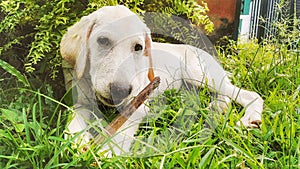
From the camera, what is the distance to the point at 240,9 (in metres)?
1.86

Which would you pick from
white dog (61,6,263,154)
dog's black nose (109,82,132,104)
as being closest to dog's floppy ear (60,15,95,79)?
white dog (61,6,263,154)

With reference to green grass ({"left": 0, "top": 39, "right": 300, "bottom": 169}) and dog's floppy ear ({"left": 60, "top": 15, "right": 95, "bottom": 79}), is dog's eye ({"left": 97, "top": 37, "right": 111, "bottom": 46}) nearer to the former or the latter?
dog's floppy ear ({"left": 60, "top": 15, "right": 95, "bottom": 79})

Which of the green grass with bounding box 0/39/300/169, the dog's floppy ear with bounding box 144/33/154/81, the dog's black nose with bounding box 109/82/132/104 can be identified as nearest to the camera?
the green grass with bounding box 0/39/300/169

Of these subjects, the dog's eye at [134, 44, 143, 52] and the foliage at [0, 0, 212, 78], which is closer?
the dog's eye at [134, 44, 143, 52]

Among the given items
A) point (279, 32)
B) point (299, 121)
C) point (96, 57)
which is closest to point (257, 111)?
point (299, 121)

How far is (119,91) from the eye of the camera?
1.25 m

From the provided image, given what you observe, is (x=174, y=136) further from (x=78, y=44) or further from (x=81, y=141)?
(x=78, y=44)

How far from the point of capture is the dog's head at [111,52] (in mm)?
1241

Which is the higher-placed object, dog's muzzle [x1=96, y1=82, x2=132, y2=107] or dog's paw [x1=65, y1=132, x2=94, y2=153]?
dog's muzzle [x1=96, y1=82, x2=132, y2=107]

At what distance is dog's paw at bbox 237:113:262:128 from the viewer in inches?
56.2

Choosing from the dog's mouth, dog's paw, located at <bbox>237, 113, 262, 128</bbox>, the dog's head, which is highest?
the dog's head

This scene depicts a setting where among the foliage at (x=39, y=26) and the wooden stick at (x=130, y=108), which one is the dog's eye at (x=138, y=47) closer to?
the wooden stick at (x=130, y=108)

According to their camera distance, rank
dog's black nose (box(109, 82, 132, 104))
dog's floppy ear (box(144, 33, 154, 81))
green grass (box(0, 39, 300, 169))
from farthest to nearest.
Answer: dog's floppy ear (box(144, 33, 154, 81)), dog's black nose (box(109, 82, 132, 104)), green grass (box(0, 39, 300, 169))

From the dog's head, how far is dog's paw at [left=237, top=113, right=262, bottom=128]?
315 millimetres
